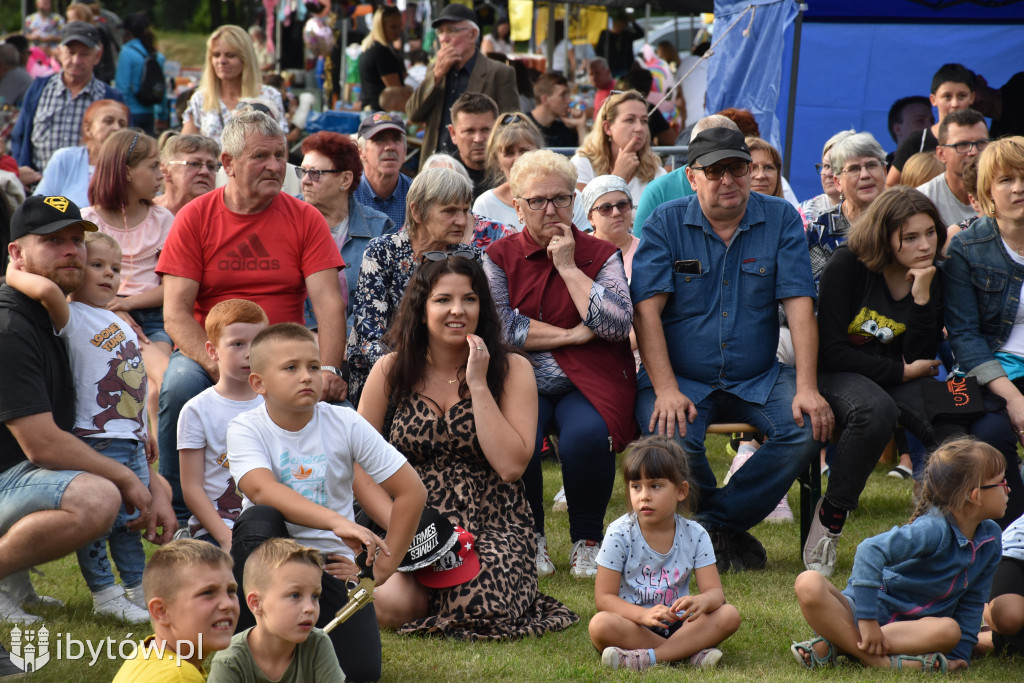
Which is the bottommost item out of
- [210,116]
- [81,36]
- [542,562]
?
[542,562]

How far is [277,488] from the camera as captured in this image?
125 inches

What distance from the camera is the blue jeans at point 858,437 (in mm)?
4477

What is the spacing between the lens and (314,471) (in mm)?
3279

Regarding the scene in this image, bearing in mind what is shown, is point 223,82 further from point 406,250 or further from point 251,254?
point 406,250

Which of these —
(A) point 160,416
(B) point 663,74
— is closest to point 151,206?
(A) point 160,416

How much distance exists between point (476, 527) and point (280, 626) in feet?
4.74

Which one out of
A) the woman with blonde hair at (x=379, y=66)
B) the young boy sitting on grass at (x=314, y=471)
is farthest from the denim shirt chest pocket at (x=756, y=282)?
the woman with blonde hair at (x=379, y=66)

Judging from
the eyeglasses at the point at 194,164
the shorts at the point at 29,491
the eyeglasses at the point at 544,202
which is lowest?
the shorts at the point at 29,491

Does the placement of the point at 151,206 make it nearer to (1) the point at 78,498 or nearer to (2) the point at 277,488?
(1) the point at 78,498

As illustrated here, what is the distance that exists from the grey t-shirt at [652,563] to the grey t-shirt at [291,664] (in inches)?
44.9

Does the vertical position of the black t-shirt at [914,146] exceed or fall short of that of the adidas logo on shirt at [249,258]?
it exceeds it

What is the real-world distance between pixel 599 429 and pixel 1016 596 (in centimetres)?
165

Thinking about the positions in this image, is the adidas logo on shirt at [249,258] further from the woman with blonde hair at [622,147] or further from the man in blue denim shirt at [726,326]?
the woman with blonde hair at [622,147]

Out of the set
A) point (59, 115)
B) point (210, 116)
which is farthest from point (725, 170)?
point (59, 115)
